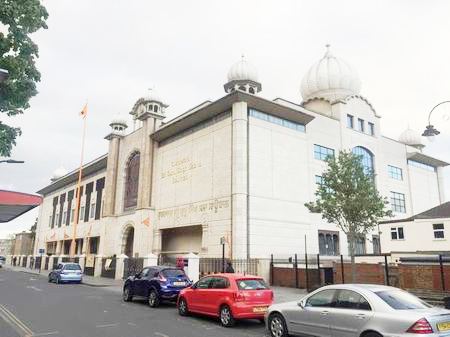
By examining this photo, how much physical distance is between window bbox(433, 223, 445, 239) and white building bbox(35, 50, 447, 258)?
28.1ft

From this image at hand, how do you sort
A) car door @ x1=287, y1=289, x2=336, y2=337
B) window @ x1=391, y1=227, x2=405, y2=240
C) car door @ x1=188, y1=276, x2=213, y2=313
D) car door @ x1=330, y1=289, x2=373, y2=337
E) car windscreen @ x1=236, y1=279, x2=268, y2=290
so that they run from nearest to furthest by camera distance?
car door @ x1=330, y1=289, x2=373, y2=337 < car door @ x1=287, y1=289, x2=336, y2=337 < car windscreen @ x1=236, y1=279, x2=268, y2=290 < car door @ x1=188, y1=276, x2=213, y2=313 < window @ x1=391, y1=227, x2=405, y2=240

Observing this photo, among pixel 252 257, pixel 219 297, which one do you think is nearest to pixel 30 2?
pixel 219 297

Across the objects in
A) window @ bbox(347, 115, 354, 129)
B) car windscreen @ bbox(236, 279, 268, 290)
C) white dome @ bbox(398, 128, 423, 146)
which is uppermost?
white dome @ bbox(398, 128, 423, 146)

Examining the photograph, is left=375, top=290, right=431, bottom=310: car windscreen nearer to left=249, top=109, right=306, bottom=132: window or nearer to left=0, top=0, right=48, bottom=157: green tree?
left=0, top=0, right=48, bottom=157: green tree

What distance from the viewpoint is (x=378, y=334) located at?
8.02 m

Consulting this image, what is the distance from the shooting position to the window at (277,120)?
34406 mm

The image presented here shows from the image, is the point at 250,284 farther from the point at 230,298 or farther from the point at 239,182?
the point at 239,182

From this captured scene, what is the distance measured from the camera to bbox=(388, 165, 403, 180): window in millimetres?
47125

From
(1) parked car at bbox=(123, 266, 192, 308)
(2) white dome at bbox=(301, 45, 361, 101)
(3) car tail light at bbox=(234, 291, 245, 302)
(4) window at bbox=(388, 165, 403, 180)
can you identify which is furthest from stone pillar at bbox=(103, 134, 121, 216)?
(3) car tail light at bbox=(234, 291, 245, 302)

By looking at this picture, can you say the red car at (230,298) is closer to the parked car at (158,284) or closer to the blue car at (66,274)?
the parked car at (158,284)

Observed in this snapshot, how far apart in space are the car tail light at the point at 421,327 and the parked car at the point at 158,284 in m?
10.6

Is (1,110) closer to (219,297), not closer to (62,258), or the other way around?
(219,297)

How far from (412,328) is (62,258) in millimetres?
51057

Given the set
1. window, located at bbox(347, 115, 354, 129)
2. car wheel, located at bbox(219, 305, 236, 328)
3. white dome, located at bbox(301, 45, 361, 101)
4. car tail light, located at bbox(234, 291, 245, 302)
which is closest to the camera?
car wheel, located at bbox(219, 305, 236, 328)
